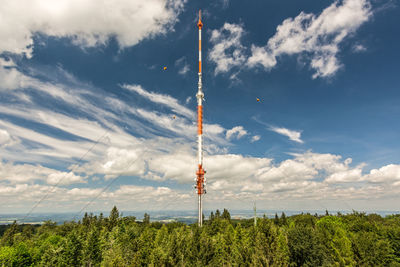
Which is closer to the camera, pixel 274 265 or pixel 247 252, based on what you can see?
pixel 274 265

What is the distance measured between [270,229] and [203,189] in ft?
127

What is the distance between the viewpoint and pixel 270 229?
28.3 meters

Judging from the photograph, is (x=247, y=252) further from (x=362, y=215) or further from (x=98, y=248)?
(x=362, y=215)

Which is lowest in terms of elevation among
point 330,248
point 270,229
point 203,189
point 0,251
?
point 0,251

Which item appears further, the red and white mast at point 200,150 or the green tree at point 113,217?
the green tree at point 113,217

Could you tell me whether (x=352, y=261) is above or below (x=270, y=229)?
below

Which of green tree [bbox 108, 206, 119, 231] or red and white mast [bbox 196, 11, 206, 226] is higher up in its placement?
red and white mast [bbox 196, 11, 206, 226]

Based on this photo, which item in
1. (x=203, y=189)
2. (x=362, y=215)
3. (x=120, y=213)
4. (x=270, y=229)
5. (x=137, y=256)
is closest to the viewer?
(x=270, y=229)

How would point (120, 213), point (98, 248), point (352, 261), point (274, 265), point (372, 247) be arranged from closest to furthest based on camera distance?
point (274, 265) < point (352, 261) < point (372, 247) < point (98, 248) < point (120, 213)

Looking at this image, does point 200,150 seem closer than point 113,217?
Yes

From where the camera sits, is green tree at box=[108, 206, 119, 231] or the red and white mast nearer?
the red and white mast

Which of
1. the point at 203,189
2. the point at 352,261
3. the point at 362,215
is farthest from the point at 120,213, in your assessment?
the point at 362,215

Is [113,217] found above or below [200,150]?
below

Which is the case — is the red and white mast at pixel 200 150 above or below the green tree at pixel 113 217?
above
